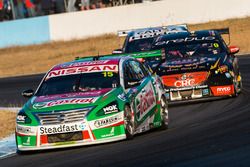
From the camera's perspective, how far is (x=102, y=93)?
12.5 meters

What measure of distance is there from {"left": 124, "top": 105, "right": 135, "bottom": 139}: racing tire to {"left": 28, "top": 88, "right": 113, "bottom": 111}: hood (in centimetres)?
42

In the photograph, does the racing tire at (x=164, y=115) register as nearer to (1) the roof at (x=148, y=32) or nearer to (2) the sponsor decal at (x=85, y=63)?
(2) the sponsor decal at (x=85, y=63)

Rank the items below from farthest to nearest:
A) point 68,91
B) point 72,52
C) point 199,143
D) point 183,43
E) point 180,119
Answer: point 72,52 → point 183,43 → point 180,119 → point 68,91 → point 199,143

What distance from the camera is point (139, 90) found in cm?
Result: 1319

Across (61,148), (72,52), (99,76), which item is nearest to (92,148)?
(61,148)

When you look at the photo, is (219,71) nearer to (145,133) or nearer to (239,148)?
(145,133)

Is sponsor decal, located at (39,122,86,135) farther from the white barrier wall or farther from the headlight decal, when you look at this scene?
the white barrier wall

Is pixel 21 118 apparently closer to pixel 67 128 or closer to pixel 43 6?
pixel 67 128

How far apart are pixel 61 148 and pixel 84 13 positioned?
31488 mm

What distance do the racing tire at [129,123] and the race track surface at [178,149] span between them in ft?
0.37

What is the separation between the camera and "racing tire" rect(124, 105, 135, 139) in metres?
12.3

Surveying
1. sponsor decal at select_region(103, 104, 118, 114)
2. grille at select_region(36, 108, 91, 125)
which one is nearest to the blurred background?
sponsor decal at select_region(103, 104, 118, 114)

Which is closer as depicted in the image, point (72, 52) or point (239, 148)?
point (239, 148)

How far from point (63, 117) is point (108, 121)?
2.03 ft
